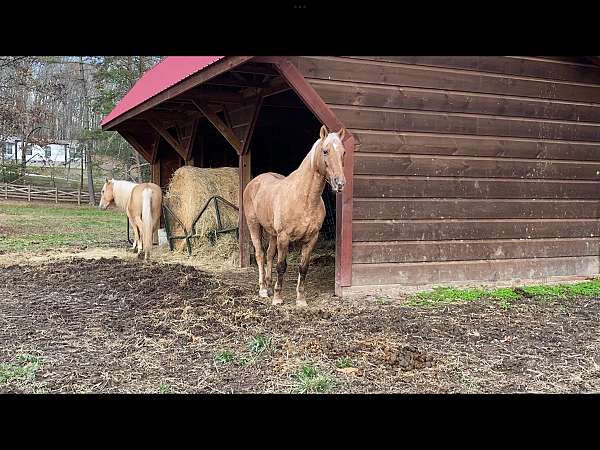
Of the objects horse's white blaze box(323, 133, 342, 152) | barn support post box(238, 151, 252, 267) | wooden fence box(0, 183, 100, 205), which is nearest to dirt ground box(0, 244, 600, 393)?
barn support post box(238, 151, 252, 267)

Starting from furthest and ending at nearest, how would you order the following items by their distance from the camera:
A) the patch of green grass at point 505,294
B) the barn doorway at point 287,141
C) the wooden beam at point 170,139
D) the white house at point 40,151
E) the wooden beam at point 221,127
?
the white house at point 40,151 → the wooden beam at point 170,139 → the barn doorway at point 287,141 → the wooden beam at point 221,127 → the patch of green grass at point 505,294

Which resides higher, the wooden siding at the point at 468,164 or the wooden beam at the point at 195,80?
the wooden beam at the point at 195,80

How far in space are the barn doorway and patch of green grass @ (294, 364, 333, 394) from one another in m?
5.58

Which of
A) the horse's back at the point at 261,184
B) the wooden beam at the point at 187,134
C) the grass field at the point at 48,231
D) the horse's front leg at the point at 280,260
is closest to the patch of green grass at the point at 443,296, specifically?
the horse's front leg at the point at 280,260

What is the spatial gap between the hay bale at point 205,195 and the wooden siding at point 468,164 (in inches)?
136

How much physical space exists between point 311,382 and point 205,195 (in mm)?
5844

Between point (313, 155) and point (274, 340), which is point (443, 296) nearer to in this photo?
point (313, 155)

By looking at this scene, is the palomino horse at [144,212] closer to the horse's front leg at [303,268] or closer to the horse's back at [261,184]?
the horse's back at [261,184]

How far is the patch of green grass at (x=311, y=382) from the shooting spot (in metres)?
3.13

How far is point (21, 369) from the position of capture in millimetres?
3389

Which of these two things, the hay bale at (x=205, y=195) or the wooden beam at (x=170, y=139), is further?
the wooden beam at (x=170, y=139)

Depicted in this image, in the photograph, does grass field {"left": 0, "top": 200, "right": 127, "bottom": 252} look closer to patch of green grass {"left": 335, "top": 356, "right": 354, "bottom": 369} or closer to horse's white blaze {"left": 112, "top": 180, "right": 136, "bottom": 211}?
horse's white blaze {"left": 112, "top": 180, "right": 136, "bottom": 211}

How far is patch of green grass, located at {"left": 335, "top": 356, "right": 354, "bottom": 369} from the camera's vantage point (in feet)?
11.7
